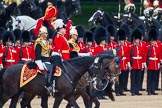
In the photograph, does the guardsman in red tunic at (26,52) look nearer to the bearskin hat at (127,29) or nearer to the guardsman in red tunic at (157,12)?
the bearskin hat at (127,29)

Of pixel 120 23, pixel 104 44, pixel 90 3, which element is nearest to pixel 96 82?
pixel 104 44

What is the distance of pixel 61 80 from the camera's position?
64.1 feet

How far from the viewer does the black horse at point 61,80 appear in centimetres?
1944

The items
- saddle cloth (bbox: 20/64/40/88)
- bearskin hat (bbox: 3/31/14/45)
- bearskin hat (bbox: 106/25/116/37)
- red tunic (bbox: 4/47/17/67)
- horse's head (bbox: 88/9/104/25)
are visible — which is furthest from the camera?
horse's head (bbox: 88/9/104/25)

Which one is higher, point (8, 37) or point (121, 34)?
point (8, 37)

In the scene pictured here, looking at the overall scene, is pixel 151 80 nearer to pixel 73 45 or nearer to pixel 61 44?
pixel 73 45

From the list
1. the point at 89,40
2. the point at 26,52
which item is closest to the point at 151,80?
the point at 89,40

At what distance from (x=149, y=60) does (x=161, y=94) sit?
3.11ft

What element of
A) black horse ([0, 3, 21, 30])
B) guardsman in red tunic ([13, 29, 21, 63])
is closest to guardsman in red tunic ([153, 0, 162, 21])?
black horse ([0, 3, 21, 30])

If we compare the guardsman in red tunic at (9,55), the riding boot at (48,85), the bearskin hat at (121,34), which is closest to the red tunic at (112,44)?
the bearskin hat at (121,34)

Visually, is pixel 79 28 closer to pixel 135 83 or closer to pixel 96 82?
pixel 135 83

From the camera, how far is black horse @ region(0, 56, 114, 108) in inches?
765

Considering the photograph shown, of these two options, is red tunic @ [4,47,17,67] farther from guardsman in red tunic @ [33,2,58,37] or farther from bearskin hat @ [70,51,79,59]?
bearskin hat @ [70,51,79,59]

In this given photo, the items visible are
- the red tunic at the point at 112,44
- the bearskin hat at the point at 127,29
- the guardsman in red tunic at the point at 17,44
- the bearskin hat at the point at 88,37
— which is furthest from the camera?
the bearskin hat at the point at 127,29
